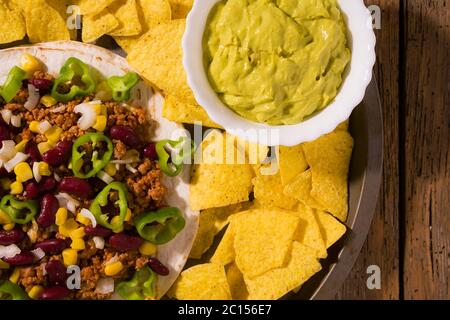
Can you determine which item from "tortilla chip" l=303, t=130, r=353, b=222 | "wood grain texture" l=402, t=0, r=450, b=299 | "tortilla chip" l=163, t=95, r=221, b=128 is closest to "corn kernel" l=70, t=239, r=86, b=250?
"tortilla chip" l=163, t=95, r=221, b=128

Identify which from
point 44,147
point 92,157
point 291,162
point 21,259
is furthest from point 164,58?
point 21,259

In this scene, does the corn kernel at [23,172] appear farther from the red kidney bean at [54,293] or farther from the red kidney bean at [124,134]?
the red kidney bean at [54,293]

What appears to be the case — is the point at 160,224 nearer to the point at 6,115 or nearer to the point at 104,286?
the point at 104,286

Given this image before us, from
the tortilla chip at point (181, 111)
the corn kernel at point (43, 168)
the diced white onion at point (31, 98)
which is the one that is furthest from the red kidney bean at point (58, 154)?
the tortilla chip at point (181, 111)

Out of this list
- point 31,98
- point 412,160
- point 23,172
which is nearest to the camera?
point 23,172

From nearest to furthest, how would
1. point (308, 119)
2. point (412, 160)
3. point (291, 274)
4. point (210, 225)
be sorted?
point (308, 119) → point (291, 274) → point (210, 225) → point (412, 160)

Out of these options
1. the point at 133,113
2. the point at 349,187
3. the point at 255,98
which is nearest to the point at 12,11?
the point at 133,113

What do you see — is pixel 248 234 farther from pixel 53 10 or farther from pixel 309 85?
pixel 53 10
